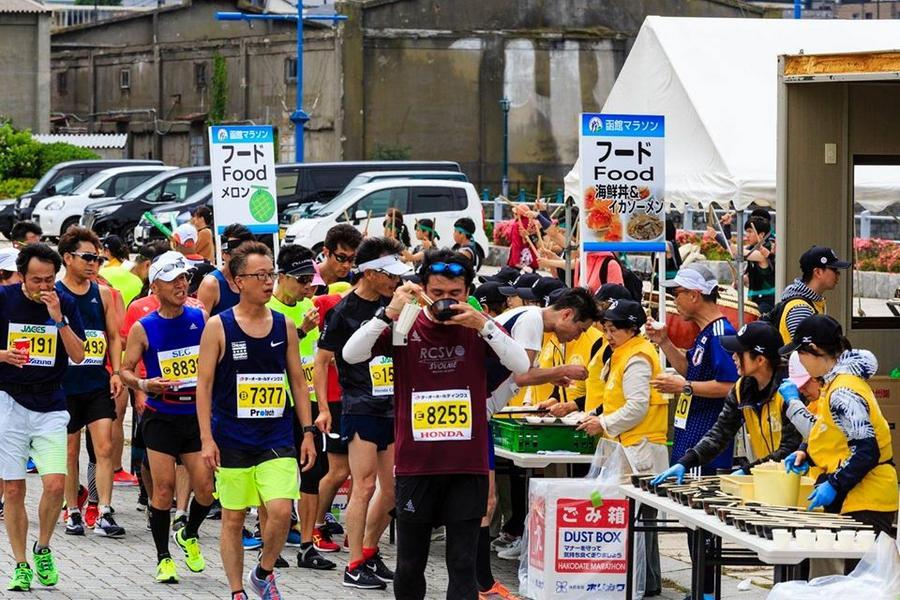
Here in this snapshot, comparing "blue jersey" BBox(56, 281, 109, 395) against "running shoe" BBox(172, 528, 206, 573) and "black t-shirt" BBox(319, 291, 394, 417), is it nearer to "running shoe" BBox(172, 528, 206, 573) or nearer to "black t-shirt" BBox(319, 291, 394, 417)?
"running shoe" BBox(172, 528, 206, 573)

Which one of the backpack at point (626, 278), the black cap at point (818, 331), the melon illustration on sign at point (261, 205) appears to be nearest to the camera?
the black cap at point (818, 331)

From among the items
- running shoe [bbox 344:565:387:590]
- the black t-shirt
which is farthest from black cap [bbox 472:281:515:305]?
running shoe [bbox 344:565:387:590]

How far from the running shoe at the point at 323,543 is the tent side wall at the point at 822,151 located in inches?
148

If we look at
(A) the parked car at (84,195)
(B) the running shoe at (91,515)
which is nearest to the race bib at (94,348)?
(B) the running shoe at (91,515)

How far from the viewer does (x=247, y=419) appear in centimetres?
879

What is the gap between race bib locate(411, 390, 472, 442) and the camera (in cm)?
774

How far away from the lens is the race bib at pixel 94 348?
11266mm

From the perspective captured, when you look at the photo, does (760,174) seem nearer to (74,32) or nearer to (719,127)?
(719,127)

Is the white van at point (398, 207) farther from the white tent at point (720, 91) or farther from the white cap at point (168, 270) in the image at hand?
the white cap at point (168, 270)

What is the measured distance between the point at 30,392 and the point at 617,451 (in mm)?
3337

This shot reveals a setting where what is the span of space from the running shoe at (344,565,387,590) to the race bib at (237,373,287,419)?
4.94 feet

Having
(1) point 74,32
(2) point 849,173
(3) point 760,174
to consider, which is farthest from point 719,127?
(1) point 74,32

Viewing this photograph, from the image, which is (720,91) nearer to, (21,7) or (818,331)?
(818,331)

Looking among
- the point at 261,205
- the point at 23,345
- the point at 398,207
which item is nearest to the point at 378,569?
the point at 23,345
